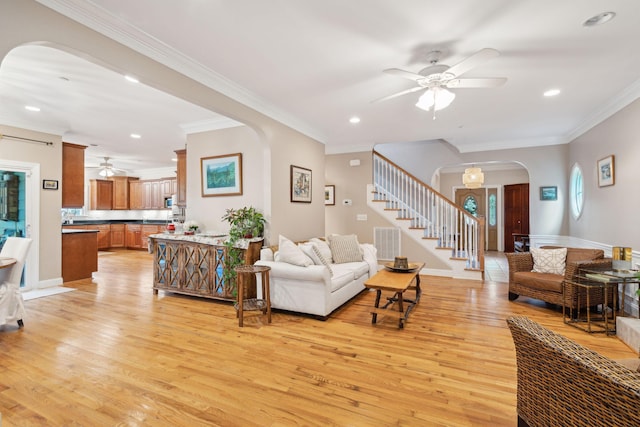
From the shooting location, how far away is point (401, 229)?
6.40m

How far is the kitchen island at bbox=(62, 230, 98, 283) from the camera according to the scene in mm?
5504

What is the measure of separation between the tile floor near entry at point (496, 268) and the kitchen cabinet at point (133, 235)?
10098 mm

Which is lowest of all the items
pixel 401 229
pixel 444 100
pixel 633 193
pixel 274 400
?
pixel 274 400

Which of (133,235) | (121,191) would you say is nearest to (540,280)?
(133,235)

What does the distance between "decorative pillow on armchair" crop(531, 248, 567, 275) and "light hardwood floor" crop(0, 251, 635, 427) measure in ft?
1.66

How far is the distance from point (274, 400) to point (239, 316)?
1.50 metres

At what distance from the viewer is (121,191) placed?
33.7ft

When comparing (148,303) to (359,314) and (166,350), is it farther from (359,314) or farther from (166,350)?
(359,314)

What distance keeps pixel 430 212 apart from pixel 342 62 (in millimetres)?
4241

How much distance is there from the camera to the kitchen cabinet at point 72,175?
5617 mm

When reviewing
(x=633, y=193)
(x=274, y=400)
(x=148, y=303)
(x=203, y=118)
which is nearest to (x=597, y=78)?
(x=633, y=193)

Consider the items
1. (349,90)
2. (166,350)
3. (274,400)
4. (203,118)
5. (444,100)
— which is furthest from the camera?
(203,118)

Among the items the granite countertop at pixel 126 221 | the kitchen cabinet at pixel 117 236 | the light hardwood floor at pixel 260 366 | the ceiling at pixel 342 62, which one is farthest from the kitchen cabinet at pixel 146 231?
the light hardwood floor at pixel 260 366

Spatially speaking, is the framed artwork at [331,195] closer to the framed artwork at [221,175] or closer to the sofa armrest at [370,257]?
the sofa armrest at [370,257]
